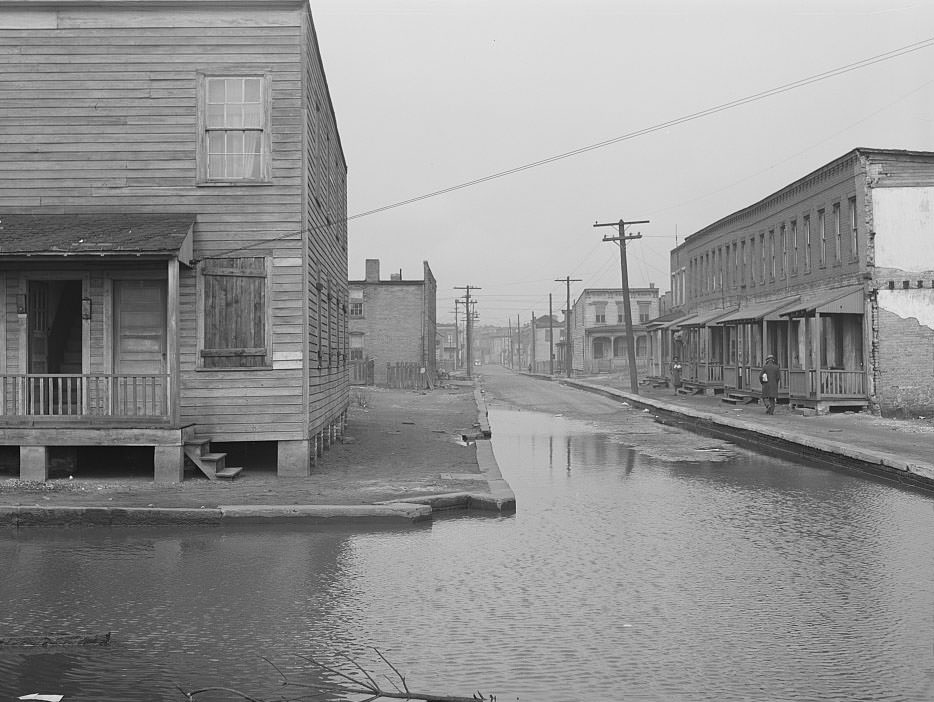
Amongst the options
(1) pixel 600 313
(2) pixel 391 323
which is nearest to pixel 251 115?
(2) pixel 391 323

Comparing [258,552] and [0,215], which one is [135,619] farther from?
[0,215]

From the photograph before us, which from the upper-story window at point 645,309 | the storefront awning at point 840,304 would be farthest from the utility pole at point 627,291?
the upper-story window at point 645,309

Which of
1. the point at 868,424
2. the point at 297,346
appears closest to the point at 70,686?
the point at 297,346

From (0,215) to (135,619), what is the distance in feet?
32.7

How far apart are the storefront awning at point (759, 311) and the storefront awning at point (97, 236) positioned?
22105 mm

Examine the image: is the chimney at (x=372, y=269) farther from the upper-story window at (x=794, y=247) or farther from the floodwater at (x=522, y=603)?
the floodwater at (x=522, y=603)

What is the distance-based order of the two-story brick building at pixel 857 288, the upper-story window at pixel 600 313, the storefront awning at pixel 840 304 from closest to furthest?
the storefront awning at pixel 840 304 < the two-story brick building at pixel 857 288 < the upper-story window at pixel 600 313

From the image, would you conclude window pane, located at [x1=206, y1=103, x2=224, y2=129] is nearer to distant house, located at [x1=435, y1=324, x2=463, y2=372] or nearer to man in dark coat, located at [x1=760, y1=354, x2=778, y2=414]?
man in dark coat, located at [x1=760, y1=354, x2=778, y2=414]

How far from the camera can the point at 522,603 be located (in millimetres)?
7352

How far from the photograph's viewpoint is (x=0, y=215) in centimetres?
1462

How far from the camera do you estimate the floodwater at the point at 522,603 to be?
5598mm

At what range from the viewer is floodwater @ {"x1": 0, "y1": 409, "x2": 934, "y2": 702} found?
560 centimetres

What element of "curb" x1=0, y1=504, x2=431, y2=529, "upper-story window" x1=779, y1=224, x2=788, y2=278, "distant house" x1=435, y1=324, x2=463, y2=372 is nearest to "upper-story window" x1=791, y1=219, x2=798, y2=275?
"upper-story window" x1=779, y1=224, x2=788, y2=278

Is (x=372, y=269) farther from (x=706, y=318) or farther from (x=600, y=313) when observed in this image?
(x=600, y=313)
